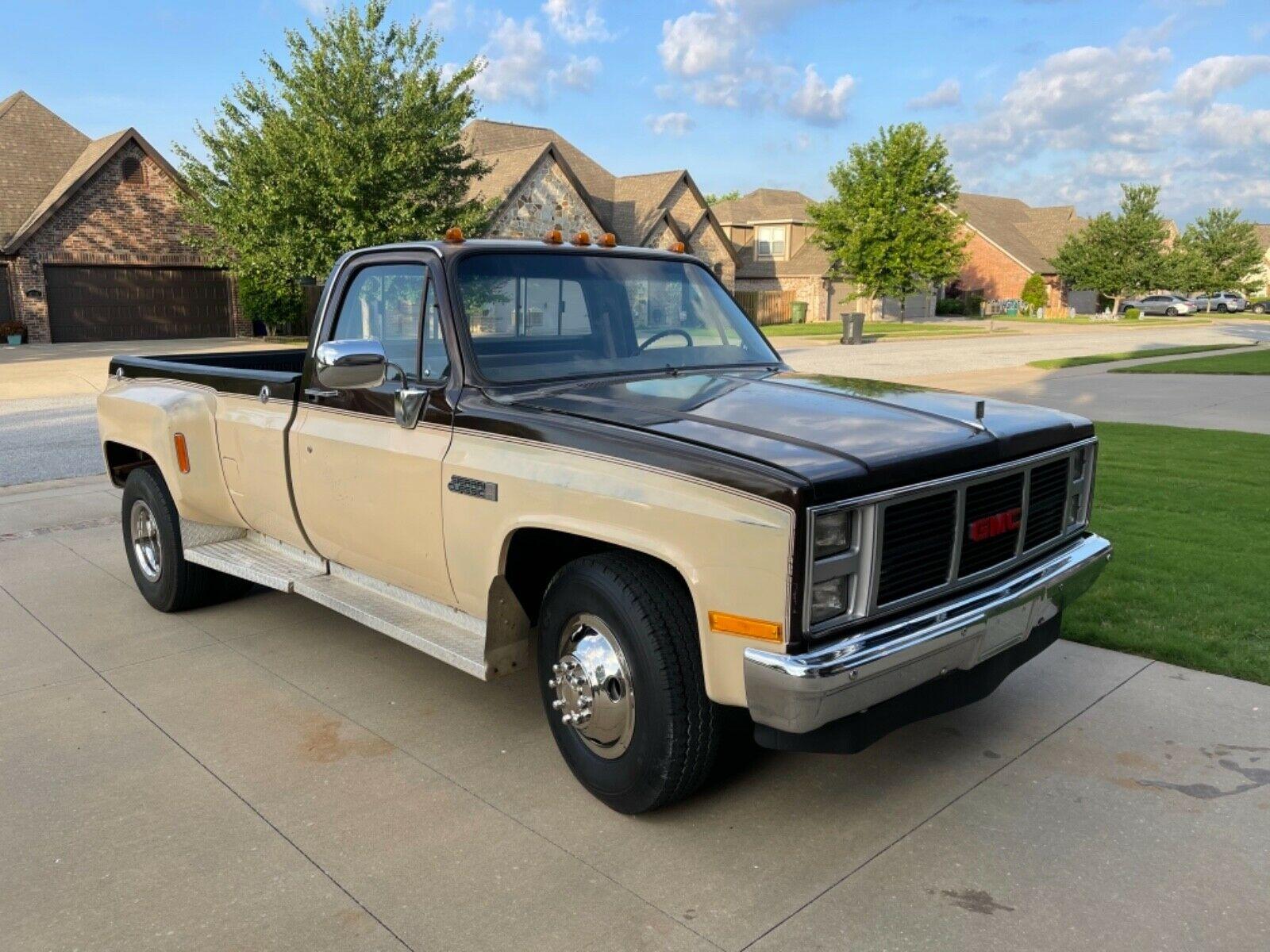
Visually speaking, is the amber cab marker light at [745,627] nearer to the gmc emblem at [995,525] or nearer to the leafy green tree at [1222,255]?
the gmc emblem at [995,525]

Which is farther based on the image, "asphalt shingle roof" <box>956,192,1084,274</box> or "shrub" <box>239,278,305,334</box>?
"asphalt shingle roof" <box>956,192,1084,274</box>

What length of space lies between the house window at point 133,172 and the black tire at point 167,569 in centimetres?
3003

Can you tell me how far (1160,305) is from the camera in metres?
64.6

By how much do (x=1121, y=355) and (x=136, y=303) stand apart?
Answer: 92.8ft

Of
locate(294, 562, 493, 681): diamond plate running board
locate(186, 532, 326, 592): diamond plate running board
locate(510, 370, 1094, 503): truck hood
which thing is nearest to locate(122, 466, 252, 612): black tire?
locate(186, 532, 326, 592): diamond plate running board

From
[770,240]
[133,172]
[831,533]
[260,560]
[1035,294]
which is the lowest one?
[260,560]

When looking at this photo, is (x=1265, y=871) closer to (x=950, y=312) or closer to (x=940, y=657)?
(x=940, y=657)

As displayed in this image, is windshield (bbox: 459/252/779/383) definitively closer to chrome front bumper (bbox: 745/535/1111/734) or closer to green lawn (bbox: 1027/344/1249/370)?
chrome front bumper (bbox: 745/535/1111/734)

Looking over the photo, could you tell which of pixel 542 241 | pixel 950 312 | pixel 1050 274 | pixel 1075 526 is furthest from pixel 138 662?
pixel 1050 274

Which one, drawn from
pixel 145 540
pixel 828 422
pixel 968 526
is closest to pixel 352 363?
pixel 828 422

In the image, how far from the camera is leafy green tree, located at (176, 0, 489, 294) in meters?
22.7

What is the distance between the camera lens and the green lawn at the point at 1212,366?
2045 cm

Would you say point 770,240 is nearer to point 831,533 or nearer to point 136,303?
point 136,303

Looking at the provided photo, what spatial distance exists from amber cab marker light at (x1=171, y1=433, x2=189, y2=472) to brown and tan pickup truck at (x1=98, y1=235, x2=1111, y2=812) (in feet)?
0.47
